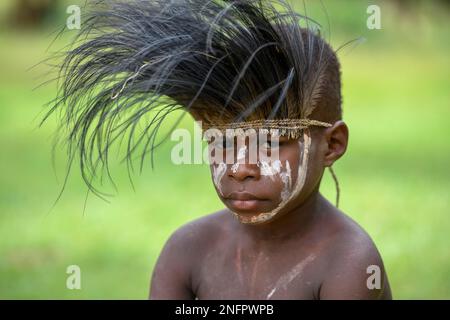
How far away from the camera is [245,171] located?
11.1 ft

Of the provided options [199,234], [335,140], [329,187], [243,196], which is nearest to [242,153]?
[243,196]

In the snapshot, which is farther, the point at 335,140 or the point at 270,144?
the point at 335,140

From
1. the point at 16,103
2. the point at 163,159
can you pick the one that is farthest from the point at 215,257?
the point at 16,103

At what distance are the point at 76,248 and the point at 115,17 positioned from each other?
8.83 ft

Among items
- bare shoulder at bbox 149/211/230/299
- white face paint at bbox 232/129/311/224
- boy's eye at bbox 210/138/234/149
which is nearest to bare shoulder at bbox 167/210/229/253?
bare shoulder at bbox 149/211/230/299

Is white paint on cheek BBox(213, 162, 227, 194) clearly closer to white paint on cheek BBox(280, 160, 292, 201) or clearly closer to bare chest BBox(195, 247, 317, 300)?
white paint on cheek BBox(280, 160, 292, 201)

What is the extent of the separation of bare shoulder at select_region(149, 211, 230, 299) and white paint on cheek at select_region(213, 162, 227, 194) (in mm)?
394

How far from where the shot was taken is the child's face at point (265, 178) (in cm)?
342

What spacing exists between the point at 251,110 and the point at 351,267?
653 mm

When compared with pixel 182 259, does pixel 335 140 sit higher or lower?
higher

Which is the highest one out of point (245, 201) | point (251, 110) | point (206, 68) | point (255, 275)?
point (206, 68)

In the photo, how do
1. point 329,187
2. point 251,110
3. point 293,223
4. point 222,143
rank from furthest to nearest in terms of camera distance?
point 329,187 → point 293,223 → point 222,143 → point 251,110

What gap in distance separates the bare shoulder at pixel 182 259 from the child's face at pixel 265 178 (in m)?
0.36

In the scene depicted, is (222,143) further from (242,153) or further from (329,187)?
(329,187)
